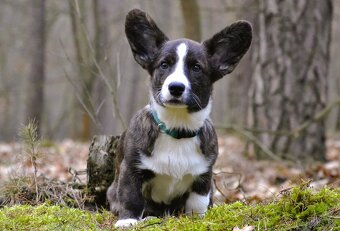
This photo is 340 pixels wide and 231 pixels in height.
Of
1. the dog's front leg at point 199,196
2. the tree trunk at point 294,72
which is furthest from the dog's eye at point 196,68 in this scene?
the tree trunk at point 294,72

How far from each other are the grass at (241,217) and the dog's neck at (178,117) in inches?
33.0

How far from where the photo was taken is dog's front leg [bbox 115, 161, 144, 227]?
180 inches

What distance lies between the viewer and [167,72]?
15.1ft

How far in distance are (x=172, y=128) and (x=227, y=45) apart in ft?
3.03

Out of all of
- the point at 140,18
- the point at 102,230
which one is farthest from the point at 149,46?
the point at 102,230

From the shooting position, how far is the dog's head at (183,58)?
447 centimetres

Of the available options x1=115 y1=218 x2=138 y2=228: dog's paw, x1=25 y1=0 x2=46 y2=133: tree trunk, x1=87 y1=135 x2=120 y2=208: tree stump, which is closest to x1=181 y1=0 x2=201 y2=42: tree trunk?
x1=25 y1=0 x2=46 y2=133: tree trunk

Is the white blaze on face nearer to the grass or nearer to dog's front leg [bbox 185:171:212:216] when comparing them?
dog's front leg [bbox 185:171:212:216]

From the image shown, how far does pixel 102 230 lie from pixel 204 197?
110 centimetres

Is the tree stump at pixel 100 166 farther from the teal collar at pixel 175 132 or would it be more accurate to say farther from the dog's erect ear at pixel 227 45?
the dog's erect ear at pixel 227 45

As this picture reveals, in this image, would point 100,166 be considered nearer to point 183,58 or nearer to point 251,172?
point 183,58

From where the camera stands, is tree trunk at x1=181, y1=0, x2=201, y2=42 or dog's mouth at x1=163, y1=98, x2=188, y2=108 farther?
tree trunk at x1=181, y1=0, x2=201, y2=42

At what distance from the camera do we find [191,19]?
13828mm

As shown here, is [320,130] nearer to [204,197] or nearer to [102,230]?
[204,197]
